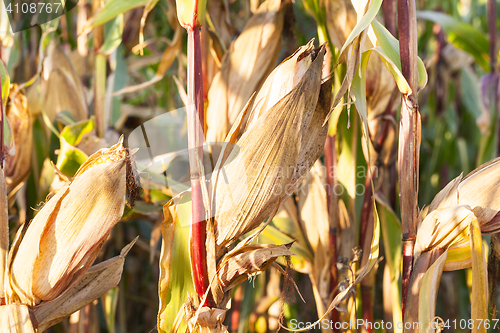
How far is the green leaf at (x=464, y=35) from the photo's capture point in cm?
63

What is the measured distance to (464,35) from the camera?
64 cm

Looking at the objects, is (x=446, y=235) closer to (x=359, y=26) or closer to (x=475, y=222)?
(x=475, y=222)

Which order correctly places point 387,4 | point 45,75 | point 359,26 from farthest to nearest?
point 45,75 < point 387,4 < point 359,26

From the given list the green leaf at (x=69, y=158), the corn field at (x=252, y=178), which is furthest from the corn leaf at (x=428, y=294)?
the green leaf at (x=69, y=158)

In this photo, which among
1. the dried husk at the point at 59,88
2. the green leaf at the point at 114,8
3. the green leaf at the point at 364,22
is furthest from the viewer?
the dried husk at the point at 59,88

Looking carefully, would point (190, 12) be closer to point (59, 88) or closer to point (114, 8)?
point (114, 8)

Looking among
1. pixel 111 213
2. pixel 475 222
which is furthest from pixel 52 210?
pixel 475 222

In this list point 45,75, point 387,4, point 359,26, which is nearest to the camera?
point 359,26

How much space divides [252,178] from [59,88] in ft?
1.36

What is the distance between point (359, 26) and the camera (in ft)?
0.93

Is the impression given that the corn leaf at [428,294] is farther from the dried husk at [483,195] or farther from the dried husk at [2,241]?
the dried husk at [2,241]

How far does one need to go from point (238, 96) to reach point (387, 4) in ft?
0.64

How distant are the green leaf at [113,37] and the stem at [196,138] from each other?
13.3 inches

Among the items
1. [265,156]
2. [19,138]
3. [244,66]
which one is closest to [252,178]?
[265,156]
